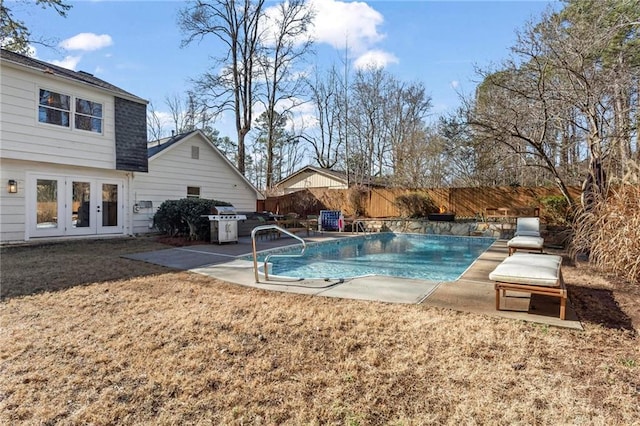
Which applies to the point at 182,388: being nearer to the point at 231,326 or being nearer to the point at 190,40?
the point at 231,326

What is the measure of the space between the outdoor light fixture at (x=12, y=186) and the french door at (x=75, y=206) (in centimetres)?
42

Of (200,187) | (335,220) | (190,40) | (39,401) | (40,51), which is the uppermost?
(190,40)

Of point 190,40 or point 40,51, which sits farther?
point 190,40

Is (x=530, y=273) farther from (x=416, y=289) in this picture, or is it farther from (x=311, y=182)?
(x=311, y=182)

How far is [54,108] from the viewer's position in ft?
34.1

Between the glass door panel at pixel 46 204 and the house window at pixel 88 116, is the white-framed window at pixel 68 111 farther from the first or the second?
the glass door panel at pixel 46 204

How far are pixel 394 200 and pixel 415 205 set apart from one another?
1.23 meters

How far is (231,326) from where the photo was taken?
3688mm

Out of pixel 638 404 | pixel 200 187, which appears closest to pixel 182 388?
pixel 638 404

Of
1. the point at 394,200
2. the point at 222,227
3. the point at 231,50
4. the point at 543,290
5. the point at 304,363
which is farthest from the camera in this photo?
the point at 231,50

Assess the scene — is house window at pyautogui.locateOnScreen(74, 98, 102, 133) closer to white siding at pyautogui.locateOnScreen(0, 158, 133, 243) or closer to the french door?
white siding at pyautogui.locateOnScreen(0, 158, 133, 243)

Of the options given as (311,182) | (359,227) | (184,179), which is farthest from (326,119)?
(184,179)

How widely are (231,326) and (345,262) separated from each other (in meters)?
6.04

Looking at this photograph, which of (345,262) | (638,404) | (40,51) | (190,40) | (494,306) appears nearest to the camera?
(638,404)
